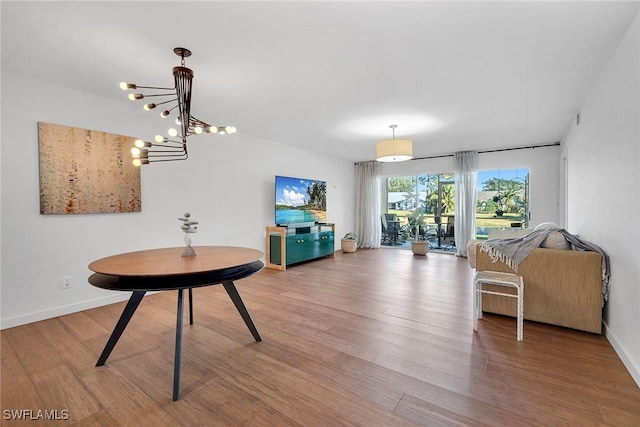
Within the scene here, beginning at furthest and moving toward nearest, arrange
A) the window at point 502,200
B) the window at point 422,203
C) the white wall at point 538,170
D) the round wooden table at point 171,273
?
the window at point 422,203
the window at point 502,200
the white wall at point 538,170
the round wooden table at point 171,273

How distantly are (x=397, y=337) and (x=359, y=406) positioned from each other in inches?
35.6

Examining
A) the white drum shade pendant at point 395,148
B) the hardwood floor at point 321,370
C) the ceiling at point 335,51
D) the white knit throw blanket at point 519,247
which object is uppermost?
the ceiling at point 335,51

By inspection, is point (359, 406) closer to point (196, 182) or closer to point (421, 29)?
point (421, 29)

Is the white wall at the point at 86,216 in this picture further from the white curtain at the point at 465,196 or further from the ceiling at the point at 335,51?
the white curtain at the point at 465,196

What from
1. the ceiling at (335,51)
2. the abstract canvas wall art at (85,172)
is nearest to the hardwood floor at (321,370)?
the abstract canvas wall art at (85,172)

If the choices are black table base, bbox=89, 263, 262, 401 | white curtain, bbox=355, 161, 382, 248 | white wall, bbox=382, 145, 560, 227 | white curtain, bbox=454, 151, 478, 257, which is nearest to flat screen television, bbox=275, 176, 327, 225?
white curtain, bbox=355, 161, 382, 248

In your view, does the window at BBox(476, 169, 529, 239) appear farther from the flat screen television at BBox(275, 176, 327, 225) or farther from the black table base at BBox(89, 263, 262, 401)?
the black table base at BBox(89, 263, 262, 401)

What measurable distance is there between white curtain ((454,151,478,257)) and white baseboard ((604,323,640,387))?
393cm

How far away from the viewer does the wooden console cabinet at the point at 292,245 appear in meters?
4.92

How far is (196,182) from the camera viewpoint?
3.99m

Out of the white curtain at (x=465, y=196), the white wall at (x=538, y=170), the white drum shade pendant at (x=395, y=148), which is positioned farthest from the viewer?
the white curtain at (x=465, y=196)

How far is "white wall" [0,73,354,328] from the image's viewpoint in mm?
→ 2559

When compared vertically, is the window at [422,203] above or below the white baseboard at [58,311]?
above

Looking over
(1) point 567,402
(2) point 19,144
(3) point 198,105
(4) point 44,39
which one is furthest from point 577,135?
(2) point 19,144
